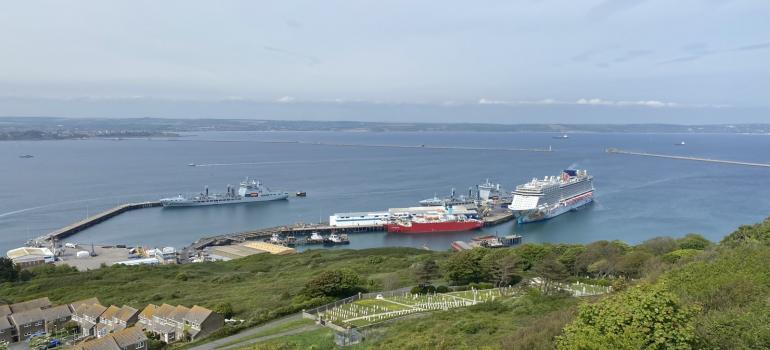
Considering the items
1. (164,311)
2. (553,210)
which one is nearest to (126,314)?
(164,311)

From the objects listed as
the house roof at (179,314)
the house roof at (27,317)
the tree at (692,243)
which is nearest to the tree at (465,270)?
the house roof at (179,314)

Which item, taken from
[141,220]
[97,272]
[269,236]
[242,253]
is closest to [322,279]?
[97,272]

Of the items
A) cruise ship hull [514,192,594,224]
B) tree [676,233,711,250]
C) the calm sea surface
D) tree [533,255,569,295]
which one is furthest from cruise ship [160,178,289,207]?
tree [533,255,569,295]

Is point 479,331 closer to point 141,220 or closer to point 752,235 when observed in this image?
point 752,235

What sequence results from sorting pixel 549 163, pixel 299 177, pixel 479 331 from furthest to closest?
pixel 549 163, pixel 299 177, pixel 479 331

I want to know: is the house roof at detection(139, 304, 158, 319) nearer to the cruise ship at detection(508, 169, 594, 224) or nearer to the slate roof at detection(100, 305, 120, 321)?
the slate roof at detection(100, 305, 120, 321)

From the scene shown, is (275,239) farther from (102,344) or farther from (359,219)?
(102,344)
